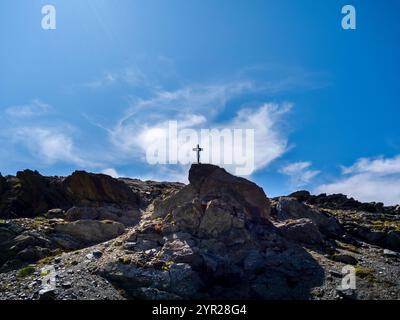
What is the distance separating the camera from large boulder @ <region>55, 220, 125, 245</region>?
55.3 m

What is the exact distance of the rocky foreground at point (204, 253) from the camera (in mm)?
36125

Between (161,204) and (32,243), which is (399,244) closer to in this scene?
(161,204)

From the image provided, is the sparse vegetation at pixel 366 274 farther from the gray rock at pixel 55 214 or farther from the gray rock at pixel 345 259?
the gray rock at pixel 55 214

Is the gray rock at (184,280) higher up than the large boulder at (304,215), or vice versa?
the large boulder at (304,215)

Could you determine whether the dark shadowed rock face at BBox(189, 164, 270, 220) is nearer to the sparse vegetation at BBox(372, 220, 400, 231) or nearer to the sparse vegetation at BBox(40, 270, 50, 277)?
the sparse vegetation at BBox(40, 270, 50, 277)

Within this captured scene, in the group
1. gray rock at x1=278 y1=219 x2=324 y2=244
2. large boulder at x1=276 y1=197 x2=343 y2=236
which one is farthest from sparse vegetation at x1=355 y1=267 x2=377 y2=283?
large boulder at x1=276 y1=197 x2=343 y2=236

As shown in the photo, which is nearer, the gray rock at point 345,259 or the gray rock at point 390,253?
the gray rock at point 345,259

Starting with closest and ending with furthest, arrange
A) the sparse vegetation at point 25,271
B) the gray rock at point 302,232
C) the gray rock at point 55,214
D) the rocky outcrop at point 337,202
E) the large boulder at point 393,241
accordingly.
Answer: the sparse vegetation at point 25,271
the gray rock at point 302,232
the large boulder at point 393,241
the gray rock at point 55,214
the rocky outcrop at point 337,202

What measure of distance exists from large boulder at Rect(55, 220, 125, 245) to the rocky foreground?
5.8 inches

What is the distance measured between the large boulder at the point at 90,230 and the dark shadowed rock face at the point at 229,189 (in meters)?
14.0

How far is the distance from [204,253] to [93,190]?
5288cm

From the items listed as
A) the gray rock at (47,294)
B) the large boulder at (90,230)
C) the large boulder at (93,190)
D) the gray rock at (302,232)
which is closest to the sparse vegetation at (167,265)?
the gray rock at (47,294)
